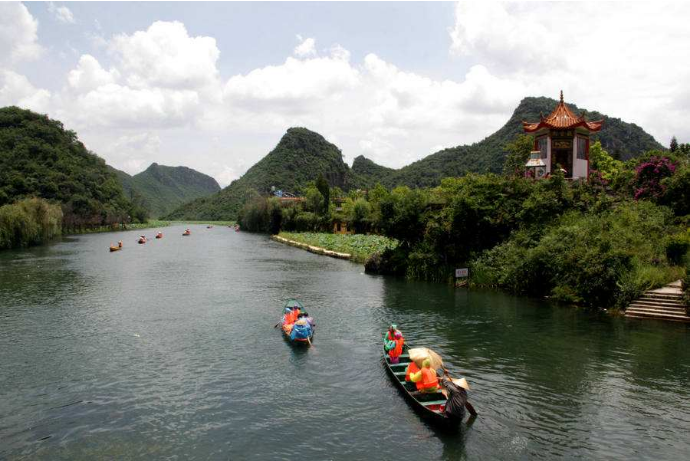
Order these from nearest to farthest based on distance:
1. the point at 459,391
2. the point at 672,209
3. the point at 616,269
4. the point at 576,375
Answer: the point at 459,391, the point at 576,375, the point at 616,269, the point at 672,209

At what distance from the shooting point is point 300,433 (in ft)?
43.4

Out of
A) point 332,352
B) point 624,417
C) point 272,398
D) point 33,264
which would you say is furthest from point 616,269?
point 33,264

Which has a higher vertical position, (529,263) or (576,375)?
(529,263)

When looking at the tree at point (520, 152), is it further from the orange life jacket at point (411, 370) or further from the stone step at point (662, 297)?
the orange life jacket at point (411, 370)

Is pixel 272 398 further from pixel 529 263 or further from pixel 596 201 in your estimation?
pixel 596 201

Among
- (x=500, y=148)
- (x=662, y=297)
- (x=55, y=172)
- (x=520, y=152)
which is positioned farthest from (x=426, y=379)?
(x=55, y=172)

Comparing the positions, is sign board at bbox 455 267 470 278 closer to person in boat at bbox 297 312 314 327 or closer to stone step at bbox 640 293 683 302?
stone step at bbox 640 293 683 302

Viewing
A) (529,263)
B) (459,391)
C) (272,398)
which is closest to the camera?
(459,391)

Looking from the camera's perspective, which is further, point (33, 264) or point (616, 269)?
point (33, 264)

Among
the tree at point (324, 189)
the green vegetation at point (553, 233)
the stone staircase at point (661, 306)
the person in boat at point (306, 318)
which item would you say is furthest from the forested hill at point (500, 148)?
the person in boat at point (306, 318)

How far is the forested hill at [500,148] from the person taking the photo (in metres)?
116

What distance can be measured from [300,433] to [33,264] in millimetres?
45856

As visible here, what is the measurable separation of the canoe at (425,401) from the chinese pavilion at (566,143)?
31.8 metres

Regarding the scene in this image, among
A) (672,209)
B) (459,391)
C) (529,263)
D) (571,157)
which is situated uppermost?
(571,157)
